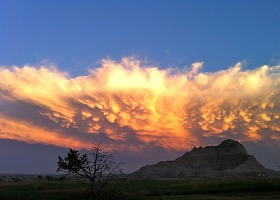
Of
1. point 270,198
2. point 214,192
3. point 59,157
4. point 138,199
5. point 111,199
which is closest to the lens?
point 111,199

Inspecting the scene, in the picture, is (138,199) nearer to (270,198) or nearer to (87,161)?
(87,161)

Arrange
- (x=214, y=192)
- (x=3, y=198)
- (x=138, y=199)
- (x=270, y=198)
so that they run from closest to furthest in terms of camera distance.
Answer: (x=138, y=199), (x=270, y=198), (x=3, y=198), (x=214, y=192)

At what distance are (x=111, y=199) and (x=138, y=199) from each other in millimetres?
4238

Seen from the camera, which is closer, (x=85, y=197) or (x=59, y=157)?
(x=85, y=197)

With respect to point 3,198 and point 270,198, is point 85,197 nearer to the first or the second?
point 3,198

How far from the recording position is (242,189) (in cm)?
6469

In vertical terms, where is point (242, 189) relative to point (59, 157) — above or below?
below

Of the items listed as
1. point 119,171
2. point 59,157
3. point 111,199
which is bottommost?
point 111,199

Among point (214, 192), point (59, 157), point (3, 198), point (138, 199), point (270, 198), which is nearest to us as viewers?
point (138, 199)

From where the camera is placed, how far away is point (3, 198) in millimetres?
55031

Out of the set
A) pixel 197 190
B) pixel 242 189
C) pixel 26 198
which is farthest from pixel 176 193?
pixel 26 198

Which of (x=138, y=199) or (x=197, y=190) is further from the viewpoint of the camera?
(x=197, y=190)

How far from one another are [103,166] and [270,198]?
2085 cm

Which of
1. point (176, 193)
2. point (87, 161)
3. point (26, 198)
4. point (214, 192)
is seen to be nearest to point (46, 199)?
point (26, 198)
